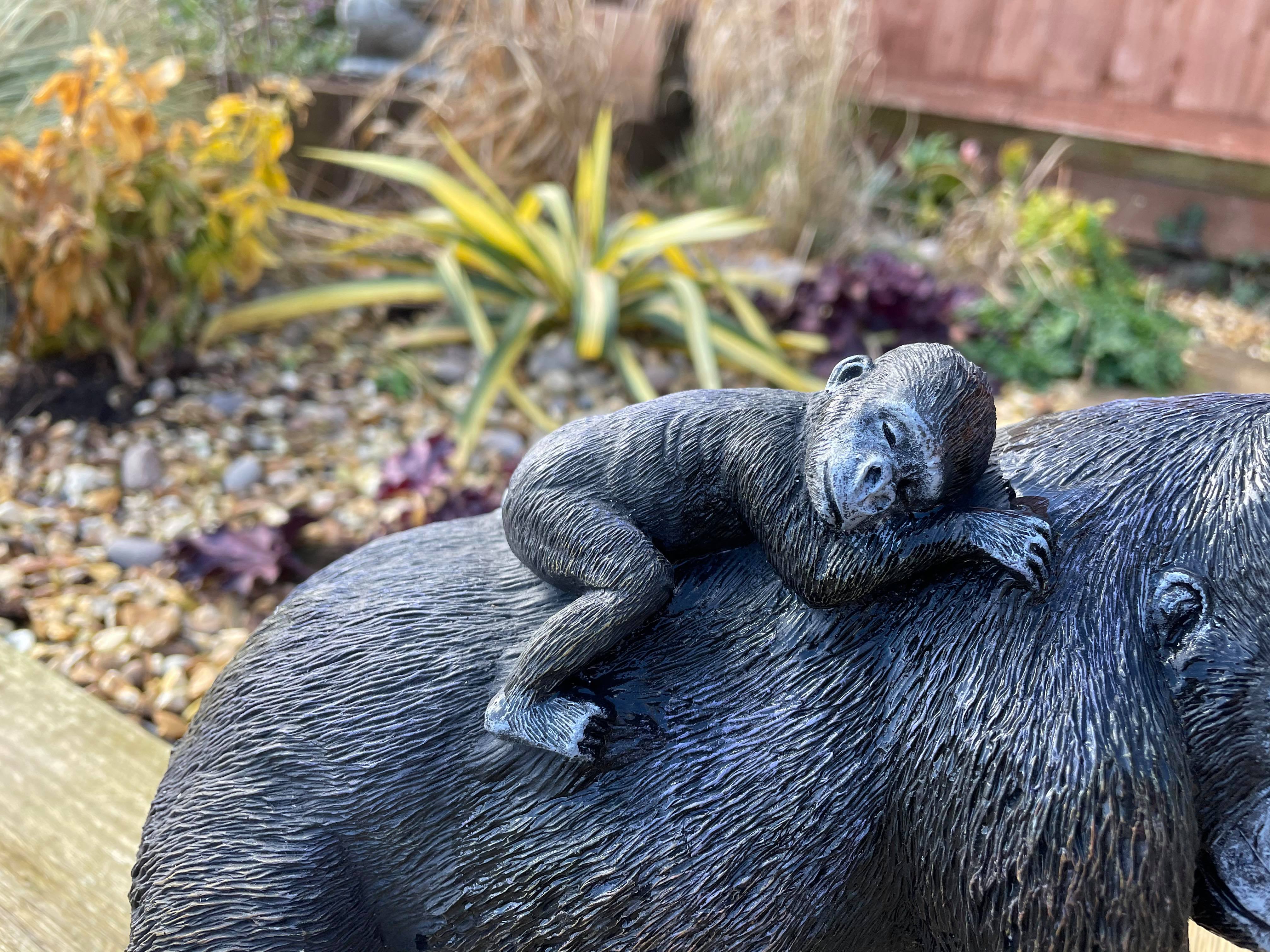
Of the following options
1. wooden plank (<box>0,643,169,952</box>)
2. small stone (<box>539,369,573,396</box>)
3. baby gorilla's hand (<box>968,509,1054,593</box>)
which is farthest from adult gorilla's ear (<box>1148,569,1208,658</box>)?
small stone (<box>539,369,573,396</box>)

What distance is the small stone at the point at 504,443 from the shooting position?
373 centimetres

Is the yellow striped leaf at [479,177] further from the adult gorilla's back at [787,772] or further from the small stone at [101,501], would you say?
the adult gorilla's back at [787,772]

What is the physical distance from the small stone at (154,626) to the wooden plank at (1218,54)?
7695mm

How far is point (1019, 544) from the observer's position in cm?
98

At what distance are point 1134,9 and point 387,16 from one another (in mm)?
5338

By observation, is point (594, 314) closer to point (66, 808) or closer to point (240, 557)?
point (240, 557)

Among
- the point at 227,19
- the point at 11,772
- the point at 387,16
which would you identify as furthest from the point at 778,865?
the point at 387,16

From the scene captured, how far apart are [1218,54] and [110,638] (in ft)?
26.2

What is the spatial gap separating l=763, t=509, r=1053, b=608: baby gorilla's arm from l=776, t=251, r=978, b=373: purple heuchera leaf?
11.6 ft

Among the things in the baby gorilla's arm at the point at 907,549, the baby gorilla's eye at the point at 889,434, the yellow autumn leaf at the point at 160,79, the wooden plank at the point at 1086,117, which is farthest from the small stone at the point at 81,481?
the wooden plank at the point at 1086,117

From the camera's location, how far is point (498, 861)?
3.61 feet

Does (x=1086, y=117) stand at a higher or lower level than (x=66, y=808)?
higher

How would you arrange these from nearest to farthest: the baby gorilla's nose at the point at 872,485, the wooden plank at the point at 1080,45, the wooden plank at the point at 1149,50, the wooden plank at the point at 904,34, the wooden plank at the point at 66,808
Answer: the baby gorilla's nose at the point at 872,485 < the wooden plank at the point at 66,808 < the wooden plank at the point at 1149,50 < the wooden plank at the point at 1080,45 < the wooden plank at the point at 904,34

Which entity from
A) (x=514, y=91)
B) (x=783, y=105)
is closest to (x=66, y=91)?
(x=514, y=91)
